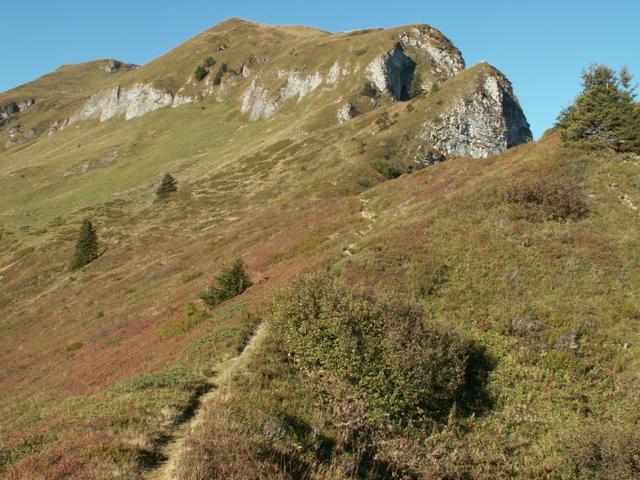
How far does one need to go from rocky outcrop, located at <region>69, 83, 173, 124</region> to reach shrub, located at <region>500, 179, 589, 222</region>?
15050cm

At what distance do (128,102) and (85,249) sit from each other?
11913 cm

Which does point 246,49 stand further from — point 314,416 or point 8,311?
point 314,416

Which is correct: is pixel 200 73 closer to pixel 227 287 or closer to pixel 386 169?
pixel 386 169

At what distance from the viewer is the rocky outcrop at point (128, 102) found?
157 m

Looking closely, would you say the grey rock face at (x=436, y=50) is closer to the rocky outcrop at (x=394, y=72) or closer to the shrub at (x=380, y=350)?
the rocky outcrop at (x=394, y=72)

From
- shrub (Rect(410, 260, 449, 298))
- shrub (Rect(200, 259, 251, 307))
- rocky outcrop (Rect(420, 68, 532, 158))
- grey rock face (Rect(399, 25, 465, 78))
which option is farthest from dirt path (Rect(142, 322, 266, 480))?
grey rock face (Rect(399, 25, 465, 78))

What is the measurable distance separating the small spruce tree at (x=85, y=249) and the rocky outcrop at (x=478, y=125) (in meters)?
50.8

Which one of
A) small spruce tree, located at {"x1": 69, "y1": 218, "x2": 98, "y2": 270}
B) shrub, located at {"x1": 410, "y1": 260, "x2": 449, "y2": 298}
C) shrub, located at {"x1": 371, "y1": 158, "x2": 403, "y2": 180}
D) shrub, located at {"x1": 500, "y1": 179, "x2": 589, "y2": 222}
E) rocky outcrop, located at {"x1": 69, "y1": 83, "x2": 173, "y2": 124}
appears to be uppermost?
rocky outcrop, located at {"x1": 69, "y1": 83, "x2": 173, "y2": 124}

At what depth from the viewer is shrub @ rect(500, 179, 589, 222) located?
75.6ft

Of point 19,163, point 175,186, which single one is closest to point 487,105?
point 175,186

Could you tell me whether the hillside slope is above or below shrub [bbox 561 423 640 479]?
above

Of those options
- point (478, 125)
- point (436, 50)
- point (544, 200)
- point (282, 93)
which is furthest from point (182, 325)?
point (436, 50)

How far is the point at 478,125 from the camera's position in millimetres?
78625

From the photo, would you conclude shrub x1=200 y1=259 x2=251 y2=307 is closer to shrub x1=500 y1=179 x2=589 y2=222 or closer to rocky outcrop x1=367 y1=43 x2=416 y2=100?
shrub x1=500 y1=179 x2=589 y2=222
